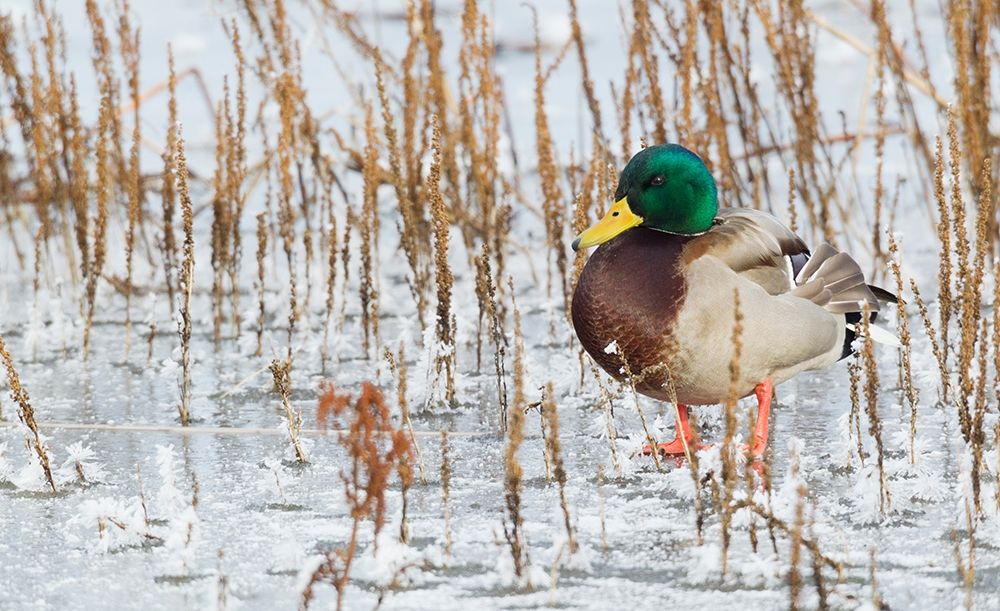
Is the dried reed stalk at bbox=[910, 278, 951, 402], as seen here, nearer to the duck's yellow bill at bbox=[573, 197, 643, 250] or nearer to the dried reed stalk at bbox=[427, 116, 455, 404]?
the duck's yellow bill at bbox=[573, 197, 643, 250]

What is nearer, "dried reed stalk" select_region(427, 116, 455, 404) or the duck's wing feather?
the duck's wing feather

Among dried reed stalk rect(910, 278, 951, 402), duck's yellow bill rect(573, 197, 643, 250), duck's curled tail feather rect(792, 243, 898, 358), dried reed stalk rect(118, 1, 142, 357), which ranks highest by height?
dried reed stalk rect(118, 1, 142, 357)

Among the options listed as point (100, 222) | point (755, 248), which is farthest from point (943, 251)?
point (100, 222)

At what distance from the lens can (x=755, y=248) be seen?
3467 mm

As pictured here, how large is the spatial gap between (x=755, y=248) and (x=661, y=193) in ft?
0.86

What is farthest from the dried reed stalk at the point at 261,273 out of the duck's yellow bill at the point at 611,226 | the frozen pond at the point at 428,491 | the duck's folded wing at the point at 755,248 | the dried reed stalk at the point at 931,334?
the dried reed stalk at the point at 931,334

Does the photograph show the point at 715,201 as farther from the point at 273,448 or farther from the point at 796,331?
the point at 273,448

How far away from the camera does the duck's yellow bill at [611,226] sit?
338cm

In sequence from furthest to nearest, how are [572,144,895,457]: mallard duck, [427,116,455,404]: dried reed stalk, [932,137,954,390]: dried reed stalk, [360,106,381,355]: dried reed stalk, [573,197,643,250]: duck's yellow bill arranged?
1. [360,106,381,355]: dried reed stalk
2. [427,116,455,404]: dried reed stalk
3. [573,197,643,250]: duck's yellow bill
4. [572,144,895,457]: mallard duck
5. [932,137,954,390]: dried reed stalk

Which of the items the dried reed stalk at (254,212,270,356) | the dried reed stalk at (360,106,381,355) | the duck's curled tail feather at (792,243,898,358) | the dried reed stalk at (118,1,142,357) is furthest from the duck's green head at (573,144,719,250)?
the dried reed stalk at (118,1,142,357)

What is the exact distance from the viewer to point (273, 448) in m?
3.43

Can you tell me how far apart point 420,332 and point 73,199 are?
125 centimetres

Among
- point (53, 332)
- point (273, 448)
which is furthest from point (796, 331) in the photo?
point (53, 332)

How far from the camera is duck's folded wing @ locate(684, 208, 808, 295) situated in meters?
3.40
